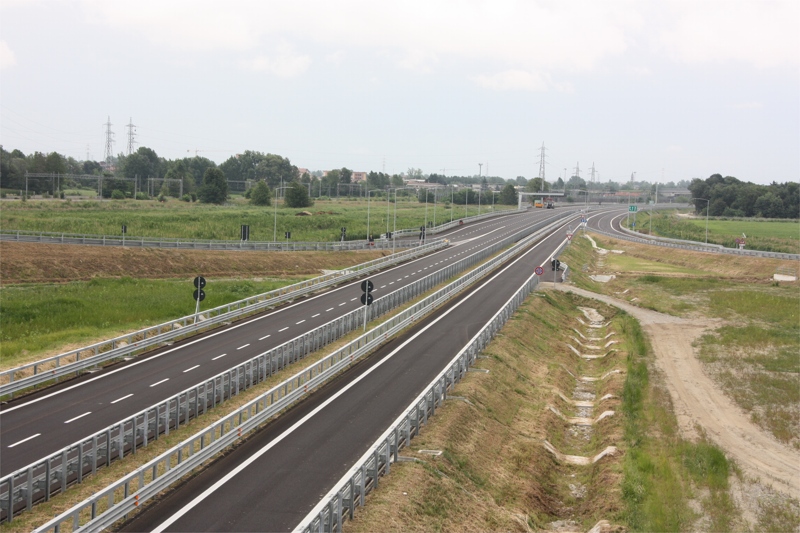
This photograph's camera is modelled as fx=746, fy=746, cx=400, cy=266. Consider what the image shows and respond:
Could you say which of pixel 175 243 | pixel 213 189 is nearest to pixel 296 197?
pixel 213 189

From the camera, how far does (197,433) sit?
22.8m

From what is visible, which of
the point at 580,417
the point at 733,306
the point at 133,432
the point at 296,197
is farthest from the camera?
the point at 296,197

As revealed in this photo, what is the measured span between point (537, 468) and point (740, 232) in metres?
139

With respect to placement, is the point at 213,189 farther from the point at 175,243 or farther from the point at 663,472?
the point at 663,472

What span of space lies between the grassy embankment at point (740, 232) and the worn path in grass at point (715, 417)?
74.4 metres

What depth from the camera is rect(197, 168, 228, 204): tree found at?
174m

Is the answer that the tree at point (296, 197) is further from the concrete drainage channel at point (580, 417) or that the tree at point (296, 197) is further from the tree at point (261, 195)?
the concrete drainage channel at point (580, 417)

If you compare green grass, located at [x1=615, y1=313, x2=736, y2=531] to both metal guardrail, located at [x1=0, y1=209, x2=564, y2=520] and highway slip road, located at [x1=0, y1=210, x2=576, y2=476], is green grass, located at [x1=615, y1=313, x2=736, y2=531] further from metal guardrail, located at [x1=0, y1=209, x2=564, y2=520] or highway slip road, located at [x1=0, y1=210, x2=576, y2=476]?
highway slip road, located at [x1=0, y1=210, x2=576, y2=476]

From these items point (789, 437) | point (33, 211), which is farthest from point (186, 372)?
point (33, 211)

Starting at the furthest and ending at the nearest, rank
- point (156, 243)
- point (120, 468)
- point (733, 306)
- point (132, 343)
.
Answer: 1. point (156, 243)
2. point (733, 306)
3. point (132, 343)
4. point (120, 468)

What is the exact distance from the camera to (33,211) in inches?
4633

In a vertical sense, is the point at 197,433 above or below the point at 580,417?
above

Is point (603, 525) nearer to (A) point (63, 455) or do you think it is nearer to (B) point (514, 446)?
(B) point (514, 446)

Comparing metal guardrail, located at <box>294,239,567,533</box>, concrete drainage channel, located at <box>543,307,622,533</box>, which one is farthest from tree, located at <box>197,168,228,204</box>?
metal guardrail, located at <box>294,239,567,533</box>
